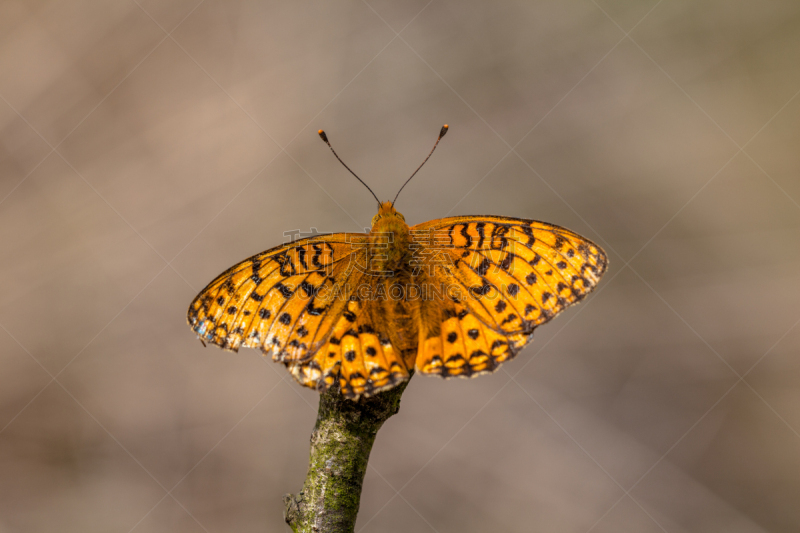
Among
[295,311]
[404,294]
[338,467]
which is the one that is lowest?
[338,467]

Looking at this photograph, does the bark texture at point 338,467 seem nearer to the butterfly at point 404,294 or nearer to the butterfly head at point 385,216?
the butterfly at point 404,294

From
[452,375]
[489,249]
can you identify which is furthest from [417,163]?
[452,375]

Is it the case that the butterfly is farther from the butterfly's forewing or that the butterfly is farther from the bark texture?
the bark texture

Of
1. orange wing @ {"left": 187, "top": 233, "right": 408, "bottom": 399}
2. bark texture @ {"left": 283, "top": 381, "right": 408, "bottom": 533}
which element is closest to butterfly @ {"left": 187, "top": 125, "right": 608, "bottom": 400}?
orange wing @ {"left": 187, "top": 233, "right": 408, "bottom": 399}

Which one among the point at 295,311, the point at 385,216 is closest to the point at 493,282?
the point at 385,216

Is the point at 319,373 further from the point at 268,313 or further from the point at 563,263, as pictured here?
the point at 563,263

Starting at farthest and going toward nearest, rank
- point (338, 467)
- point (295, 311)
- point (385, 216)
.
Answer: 1. point (385, 216)
2. point (295, 311)
3. point (338, 467)

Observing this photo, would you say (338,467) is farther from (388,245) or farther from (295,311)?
(388,245)

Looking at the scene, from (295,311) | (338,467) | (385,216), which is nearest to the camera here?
(338,467)
